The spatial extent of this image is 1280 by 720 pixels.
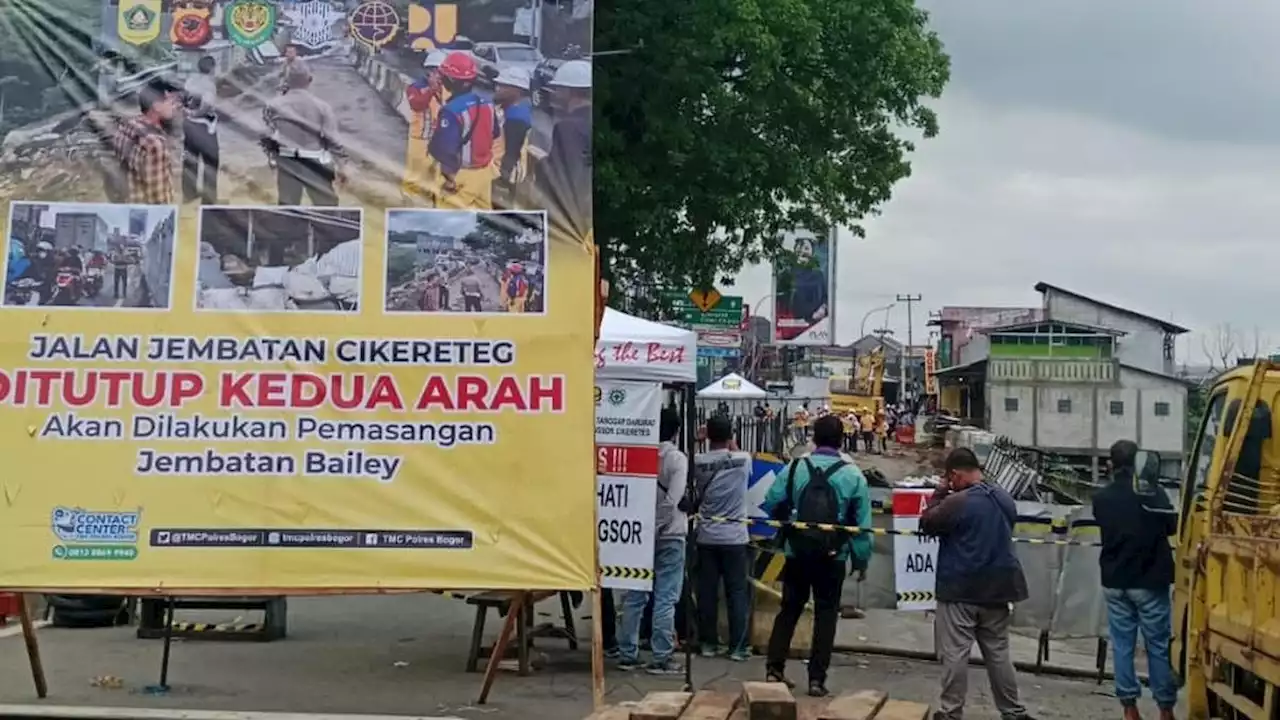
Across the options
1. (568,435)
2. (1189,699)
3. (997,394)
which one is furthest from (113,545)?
(997,394)

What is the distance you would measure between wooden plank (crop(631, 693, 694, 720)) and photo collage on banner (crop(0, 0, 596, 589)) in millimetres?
1666

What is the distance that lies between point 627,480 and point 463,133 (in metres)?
3.28

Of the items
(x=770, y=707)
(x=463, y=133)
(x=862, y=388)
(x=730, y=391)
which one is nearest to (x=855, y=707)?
(x=770, y=707)

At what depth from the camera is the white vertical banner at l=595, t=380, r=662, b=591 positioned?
9.90 meters

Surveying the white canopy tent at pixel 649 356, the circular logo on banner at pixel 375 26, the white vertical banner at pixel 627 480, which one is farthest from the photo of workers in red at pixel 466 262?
the white canopy tent at pixel 649 356

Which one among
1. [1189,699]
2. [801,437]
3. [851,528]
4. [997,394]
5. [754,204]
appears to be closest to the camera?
[1189,699]

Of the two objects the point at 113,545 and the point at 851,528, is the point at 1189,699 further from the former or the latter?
the point at 113,545

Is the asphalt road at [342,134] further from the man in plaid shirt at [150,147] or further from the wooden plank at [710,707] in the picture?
the wooden plank at [710,707]

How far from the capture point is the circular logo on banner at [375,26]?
7680 millimetres

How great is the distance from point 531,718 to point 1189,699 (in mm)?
3852

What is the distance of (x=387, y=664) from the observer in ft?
33.3

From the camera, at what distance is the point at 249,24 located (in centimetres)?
772

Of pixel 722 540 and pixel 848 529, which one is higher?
pixel 848 529

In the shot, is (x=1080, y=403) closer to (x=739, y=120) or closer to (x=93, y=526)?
(x=739, y=120)
